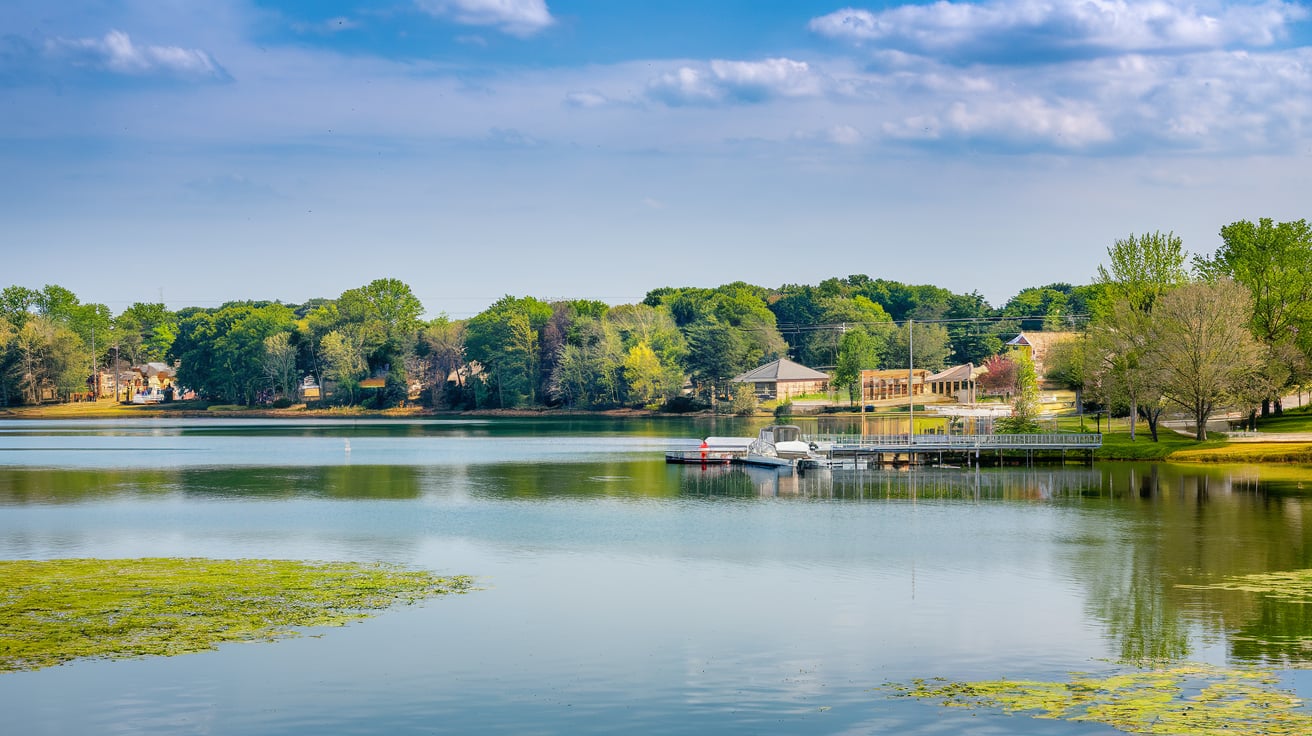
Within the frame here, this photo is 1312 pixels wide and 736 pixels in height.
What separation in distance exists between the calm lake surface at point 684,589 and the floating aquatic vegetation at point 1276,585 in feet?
2.77

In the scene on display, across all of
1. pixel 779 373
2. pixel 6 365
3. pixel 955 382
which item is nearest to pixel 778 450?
pixel 955 382

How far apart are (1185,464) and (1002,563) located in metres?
39.7

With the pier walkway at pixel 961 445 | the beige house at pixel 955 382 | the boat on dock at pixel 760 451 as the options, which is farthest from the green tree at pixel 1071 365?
the beige house at pixel 955 382

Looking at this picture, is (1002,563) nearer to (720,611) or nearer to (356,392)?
(720,611)

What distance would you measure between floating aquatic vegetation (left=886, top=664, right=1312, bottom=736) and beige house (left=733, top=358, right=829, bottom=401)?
14115 centimetres

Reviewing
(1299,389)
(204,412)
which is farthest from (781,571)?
(204,412)

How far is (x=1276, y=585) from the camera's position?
107ft

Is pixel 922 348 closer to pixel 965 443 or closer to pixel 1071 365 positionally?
pixel 1071 365

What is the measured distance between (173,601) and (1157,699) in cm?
2248

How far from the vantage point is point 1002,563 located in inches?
1495

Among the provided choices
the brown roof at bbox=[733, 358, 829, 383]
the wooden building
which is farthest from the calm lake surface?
the brown roof at bbox=[733, 358, 829, 383]

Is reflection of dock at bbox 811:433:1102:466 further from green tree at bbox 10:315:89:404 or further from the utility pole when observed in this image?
green tree at bbox 10:315:89:404

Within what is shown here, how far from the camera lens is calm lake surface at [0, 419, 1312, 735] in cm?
2208

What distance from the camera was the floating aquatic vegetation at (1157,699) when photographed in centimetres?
1986
